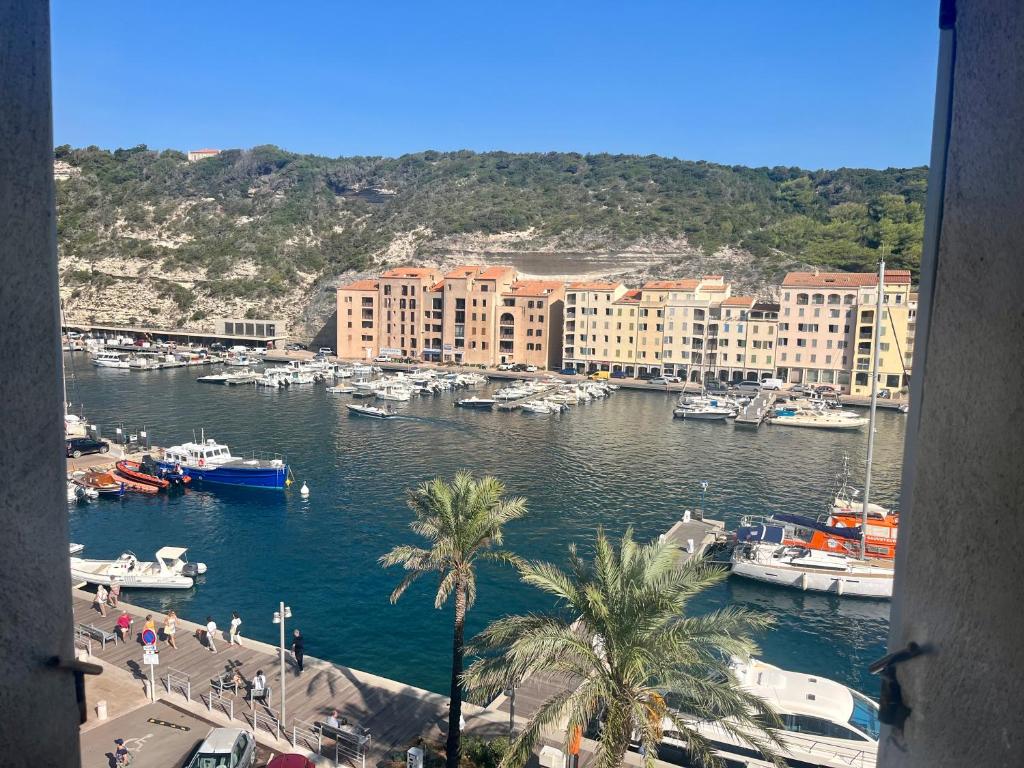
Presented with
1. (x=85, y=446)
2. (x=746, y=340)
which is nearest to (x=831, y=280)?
(x=746, y=340)

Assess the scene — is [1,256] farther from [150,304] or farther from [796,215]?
[796,215]

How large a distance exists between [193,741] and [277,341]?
274ft

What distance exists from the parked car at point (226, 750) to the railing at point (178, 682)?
2527 millimetres

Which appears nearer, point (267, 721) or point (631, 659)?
point (631, 659)

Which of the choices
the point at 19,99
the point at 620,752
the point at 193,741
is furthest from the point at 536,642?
the point at 193,741

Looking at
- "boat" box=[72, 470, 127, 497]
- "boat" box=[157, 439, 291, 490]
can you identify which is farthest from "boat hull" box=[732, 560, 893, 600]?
"boat" box=[72, 470, 127, 497]

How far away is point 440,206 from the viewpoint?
117688mm

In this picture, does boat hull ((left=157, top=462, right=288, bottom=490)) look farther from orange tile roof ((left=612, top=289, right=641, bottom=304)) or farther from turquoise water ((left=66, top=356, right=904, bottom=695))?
orange tile roof ((left=612, top=289, right=641, bottom=304))

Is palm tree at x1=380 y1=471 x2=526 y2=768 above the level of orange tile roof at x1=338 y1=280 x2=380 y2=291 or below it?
below

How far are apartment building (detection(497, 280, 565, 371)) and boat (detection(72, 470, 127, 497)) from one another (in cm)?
4878

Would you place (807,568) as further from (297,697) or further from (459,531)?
(297,697)

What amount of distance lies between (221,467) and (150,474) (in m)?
3.06

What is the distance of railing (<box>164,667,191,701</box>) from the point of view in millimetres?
14273

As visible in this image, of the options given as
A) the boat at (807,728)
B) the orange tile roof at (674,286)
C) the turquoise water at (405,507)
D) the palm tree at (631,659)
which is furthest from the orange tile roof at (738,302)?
the palm tree at (631,659)
